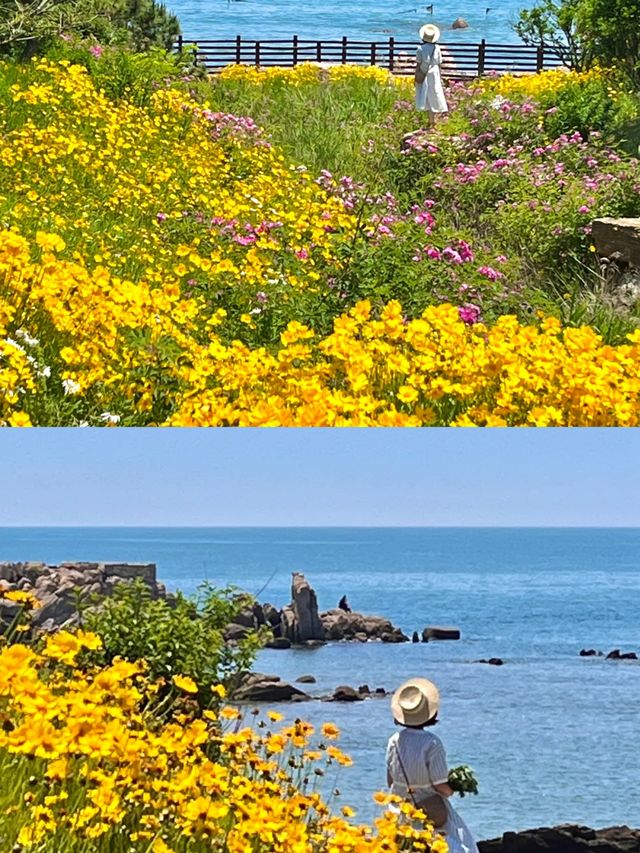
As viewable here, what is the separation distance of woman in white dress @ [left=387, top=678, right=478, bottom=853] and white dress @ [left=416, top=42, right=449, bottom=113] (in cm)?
758

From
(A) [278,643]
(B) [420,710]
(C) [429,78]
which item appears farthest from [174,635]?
(C) [429,78]

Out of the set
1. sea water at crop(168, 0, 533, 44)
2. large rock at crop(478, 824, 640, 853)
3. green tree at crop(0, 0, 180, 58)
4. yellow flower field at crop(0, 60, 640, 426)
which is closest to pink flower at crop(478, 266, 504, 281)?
yellow flower field at crop(0, 60, 640, 426)

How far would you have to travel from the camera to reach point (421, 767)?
17.3 ft

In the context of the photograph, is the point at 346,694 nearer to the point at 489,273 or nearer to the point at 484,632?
the point at 484,632

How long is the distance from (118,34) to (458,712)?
8.77m

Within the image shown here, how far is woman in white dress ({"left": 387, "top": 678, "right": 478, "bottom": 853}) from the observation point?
17.2ft

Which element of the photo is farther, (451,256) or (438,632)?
(451,256)

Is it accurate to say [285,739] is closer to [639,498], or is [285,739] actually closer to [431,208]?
[639,498]

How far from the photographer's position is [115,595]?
5531 millimetres

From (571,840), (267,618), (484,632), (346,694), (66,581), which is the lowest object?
(571,840)

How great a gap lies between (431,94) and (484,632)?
725cm

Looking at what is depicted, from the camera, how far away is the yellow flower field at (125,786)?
12.3 ft

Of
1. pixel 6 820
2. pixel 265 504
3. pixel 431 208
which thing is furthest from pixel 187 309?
pixel 431 208

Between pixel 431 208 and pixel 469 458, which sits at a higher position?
pixel 431 208
